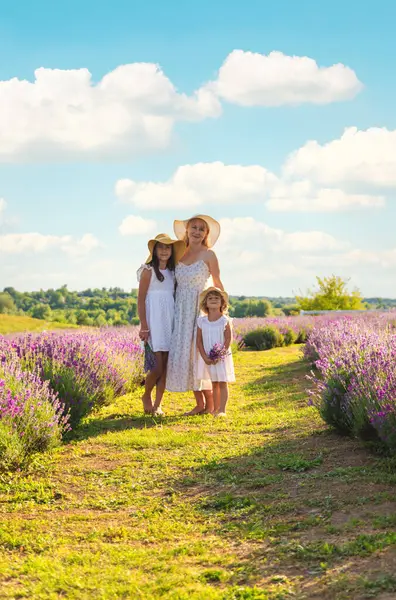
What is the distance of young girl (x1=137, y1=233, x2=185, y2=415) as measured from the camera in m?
7.64

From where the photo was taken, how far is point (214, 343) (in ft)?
24.9

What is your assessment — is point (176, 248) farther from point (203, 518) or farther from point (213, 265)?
point (203, 518)

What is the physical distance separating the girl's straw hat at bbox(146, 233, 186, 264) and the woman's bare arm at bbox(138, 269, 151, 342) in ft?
0.59

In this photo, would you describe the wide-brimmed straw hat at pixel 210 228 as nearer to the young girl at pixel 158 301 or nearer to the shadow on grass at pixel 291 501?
the young girl at pixel 158 301

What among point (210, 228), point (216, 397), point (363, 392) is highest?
point (210, 228)

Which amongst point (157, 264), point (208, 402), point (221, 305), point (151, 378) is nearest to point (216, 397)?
point (208, 402)

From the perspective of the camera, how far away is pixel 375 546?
349cm

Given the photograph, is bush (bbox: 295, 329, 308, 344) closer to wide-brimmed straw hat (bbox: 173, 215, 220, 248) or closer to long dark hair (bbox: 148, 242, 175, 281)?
wide-brimmed straw hat (bbox: 173, 215, 220, 248)

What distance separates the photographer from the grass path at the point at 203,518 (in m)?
3.29

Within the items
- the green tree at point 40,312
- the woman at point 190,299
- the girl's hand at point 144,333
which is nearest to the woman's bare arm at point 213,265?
the woman at point 190,299

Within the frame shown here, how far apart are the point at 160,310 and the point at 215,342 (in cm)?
74

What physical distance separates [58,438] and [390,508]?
329 cm

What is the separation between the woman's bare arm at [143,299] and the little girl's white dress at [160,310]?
37 mm

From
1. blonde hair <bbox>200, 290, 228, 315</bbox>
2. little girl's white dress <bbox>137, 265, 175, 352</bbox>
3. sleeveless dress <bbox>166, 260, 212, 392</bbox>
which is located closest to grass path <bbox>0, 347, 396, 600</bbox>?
sleeveless dress <bbox>166, 260, 212, 392</bbox>
